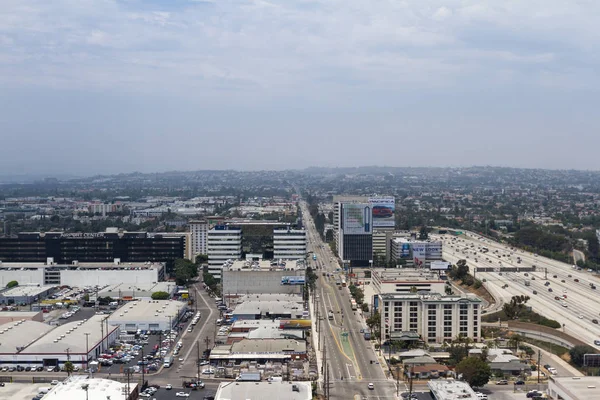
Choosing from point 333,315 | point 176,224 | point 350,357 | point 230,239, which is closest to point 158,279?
point 230,239

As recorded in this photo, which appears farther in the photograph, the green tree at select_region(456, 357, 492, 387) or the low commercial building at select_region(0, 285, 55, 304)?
the low commercial building at select_region(0, 285, 55, 304)

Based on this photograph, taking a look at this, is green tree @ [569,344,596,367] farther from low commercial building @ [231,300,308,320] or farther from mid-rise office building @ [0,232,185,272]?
mid-rise office building @ [0,232,185,272]

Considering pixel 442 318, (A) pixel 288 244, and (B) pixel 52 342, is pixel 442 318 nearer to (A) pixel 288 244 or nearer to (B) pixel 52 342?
(B) pixel 52 342

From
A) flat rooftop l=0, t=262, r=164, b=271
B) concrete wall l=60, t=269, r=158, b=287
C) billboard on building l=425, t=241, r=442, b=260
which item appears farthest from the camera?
billboard on building l=425, t=241, r=442, b=260

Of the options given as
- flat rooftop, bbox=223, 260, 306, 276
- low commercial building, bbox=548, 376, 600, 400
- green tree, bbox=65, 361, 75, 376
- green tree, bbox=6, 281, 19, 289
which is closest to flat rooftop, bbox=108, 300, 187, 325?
flat rooftop, bbox=223, 260, 306, 276

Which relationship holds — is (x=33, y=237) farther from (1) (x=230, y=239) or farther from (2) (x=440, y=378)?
(2) (x=440, y=378)

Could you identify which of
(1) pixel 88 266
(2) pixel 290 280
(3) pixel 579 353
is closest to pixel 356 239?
(2) pixel 290 280

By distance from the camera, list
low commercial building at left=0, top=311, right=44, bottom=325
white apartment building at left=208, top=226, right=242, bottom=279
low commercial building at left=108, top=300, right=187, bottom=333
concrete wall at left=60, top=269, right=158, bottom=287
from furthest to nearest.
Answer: white apartment building at left=208, top=226, right=242, bottom=279 < concrete wall at left=60, top=269, right=158, bottom=287 < low commercial building at left=0, top=311, right=44, bottom=325 < low commercial building at left=108, top=300, right=187, bottom=333
